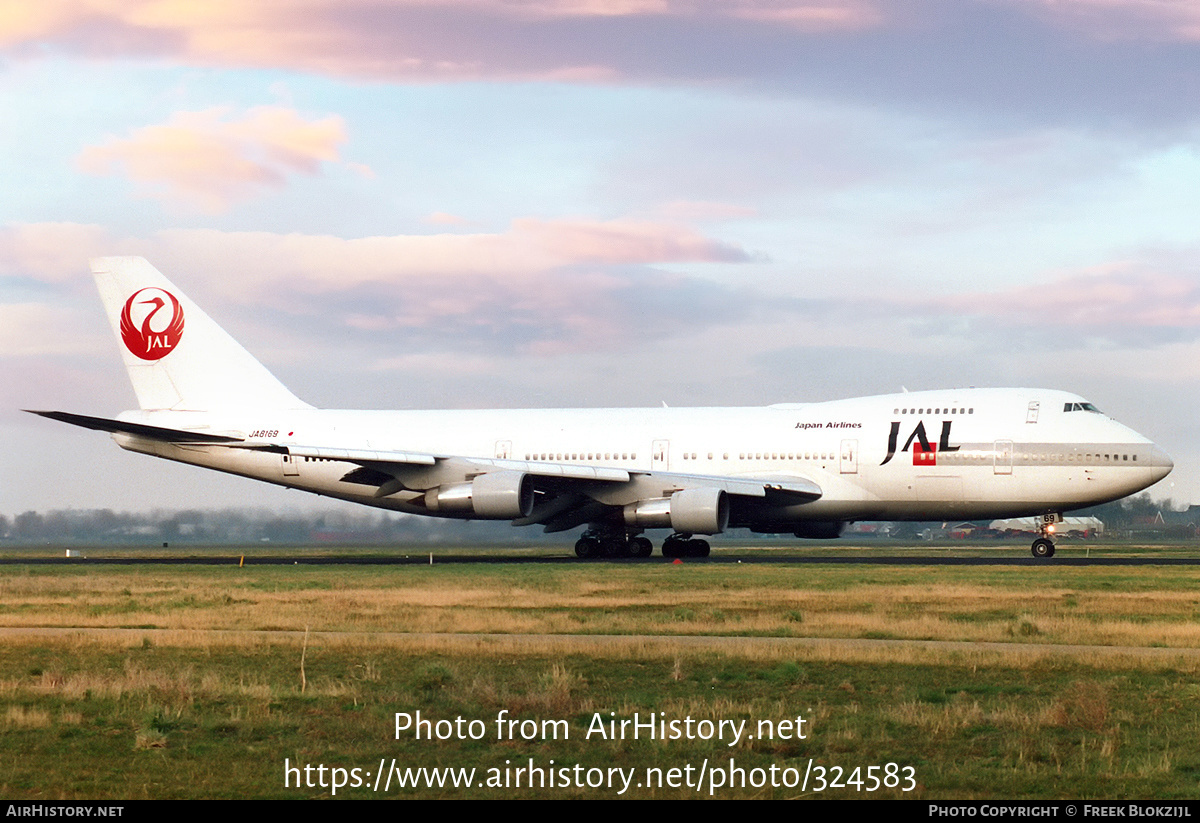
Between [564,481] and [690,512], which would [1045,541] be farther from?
[564,481]

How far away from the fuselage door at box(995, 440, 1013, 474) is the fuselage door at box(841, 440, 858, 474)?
4593 mm

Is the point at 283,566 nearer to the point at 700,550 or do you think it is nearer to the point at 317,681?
the point at 700,550

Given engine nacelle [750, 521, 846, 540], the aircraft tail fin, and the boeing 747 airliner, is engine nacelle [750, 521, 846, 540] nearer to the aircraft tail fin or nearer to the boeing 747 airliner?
the boeing 747 airliner

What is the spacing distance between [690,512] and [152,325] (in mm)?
24053

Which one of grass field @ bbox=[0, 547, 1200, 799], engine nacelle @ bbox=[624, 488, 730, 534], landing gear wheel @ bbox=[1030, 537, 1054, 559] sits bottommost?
grass field @ bbox=[0, 547, 1200, 799]

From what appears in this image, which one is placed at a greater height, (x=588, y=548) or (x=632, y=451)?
(x=632, y=451)

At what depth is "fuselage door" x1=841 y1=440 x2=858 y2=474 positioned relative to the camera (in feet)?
156

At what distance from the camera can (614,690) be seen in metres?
17.4

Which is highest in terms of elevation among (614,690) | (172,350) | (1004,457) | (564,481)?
(172,350)

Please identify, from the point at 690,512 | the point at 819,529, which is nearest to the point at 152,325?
the point at 690,512

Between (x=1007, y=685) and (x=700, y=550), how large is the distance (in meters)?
33.5

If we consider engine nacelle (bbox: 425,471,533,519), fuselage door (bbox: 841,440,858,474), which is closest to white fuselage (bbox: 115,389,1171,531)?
fuselage door (bbox: 841,440,858,474)

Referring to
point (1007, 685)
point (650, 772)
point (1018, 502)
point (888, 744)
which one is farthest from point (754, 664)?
point (1018, 502)
